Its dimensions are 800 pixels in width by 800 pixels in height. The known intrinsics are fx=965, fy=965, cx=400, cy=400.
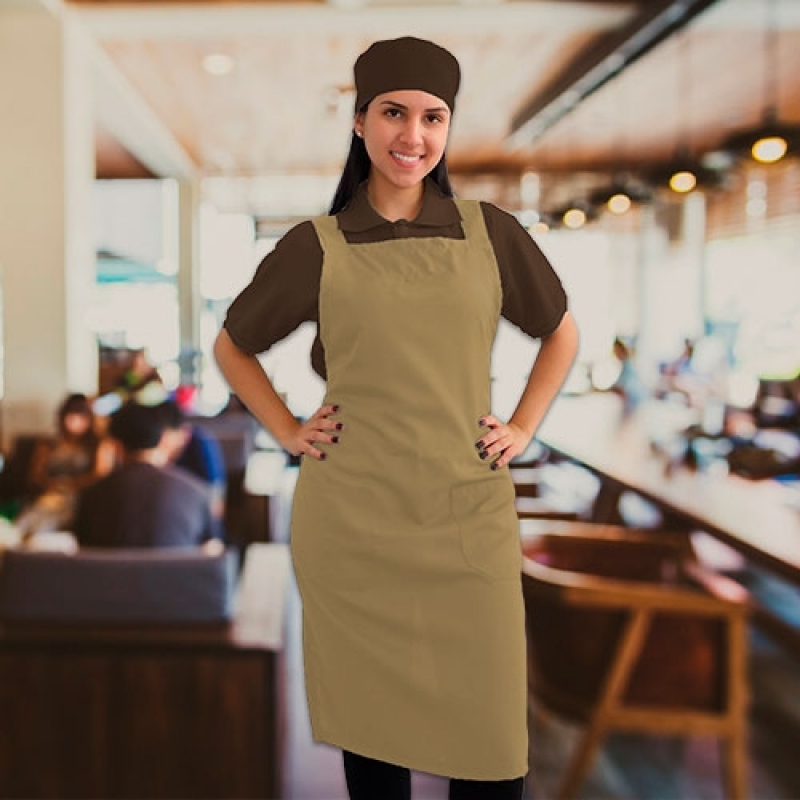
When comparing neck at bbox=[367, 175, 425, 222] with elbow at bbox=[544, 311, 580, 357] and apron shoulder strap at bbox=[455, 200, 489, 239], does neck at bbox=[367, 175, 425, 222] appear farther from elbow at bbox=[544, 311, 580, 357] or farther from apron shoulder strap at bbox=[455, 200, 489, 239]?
elbow at bbox=[544, 311, 580, 357]

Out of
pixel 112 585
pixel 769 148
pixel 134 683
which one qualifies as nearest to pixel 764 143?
pixel 769 148

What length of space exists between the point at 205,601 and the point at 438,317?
2320 mm

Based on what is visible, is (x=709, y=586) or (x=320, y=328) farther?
(x=709, y=586)

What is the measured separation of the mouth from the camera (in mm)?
702

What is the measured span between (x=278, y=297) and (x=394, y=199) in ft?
0.39

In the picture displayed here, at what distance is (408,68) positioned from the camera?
2.25 feet

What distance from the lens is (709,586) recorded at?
308 cm

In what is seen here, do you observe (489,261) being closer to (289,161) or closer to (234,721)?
(234,721)

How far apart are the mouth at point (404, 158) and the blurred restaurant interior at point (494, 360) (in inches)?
3.9

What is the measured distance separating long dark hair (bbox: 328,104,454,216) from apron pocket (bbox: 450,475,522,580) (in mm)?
237

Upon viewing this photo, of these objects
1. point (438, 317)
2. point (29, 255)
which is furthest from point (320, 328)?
point (29, 255)

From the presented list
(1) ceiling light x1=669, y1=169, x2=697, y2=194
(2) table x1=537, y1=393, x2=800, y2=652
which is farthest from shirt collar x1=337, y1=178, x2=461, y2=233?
(1) ceiling light x1=669, y1=169, x2=697, y2=194

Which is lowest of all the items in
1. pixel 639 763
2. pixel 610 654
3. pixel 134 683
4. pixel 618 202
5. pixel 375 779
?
pixel 639 763

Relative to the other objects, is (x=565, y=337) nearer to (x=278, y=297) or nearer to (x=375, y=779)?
(x=278, y=297)
